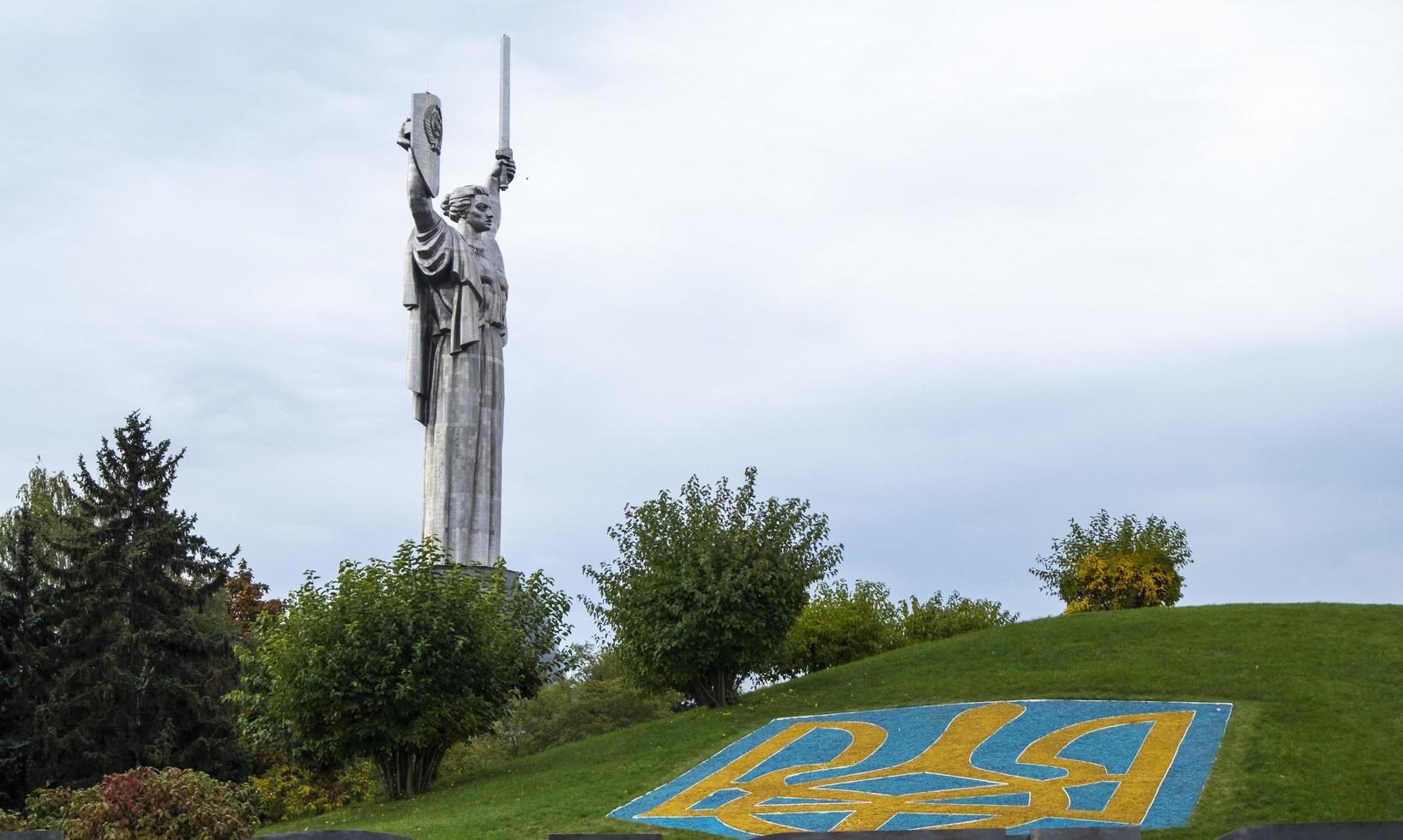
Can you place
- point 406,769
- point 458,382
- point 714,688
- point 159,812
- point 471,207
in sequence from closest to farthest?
point 159,812, point 406,769, point 714,688, point 458,382, point 471,207

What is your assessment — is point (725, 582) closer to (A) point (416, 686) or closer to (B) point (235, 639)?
(A) point (416, 686)

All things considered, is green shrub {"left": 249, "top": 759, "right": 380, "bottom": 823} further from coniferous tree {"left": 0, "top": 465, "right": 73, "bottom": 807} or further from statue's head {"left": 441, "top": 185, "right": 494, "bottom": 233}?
statue's head {"left": 441, "top": 185, "right": 494, "bottom": 233}

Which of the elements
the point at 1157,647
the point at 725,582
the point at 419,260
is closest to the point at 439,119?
the point at 419,260

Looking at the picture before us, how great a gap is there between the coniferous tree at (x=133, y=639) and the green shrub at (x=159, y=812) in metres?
13.9

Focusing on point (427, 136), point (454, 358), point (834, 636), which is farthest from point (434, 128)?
point (834, 636)

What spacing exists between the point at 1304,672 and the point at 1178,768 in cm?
751

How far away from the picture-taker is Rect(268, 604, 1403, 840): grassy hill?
73.0 feet

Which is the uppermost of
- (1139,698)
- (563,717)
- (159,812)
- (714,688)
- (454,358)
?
(454,358)

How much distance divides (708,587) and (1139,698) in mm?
9480

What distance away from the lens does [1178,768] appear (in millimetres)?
23125

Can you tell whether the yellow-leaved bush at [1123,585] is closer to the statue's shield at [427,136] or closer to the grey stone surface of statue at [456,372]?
the grey stone surface of statue at [456,372]

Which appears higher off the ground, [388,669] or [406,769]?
[388,669]

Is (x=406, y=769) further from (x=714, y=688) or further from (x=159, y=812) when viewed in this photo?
(x=714, y=688)

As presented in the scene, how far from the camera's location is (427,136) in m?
34.9
